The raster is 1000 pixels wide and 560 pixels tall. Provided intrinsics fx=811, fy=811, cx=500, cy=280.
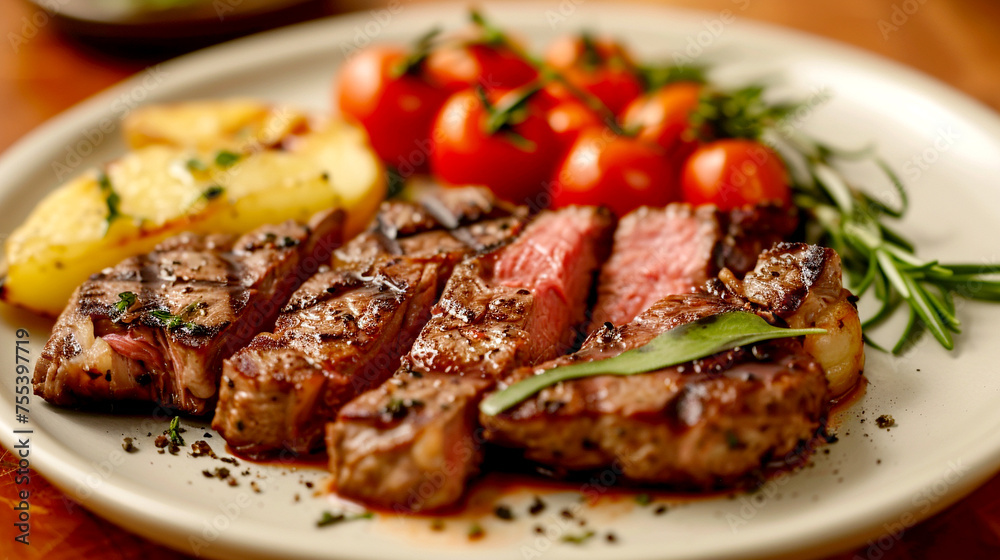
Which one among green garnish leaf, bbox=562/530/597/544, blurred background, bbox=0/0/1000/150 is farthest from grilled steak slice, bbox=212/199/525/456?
blurred background, bbox=0/0/1000/150

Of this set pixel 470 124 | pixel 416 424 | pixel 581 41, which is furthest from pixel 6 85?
pixel 416 424

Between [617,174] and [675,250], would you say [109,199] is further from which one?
[675,250]

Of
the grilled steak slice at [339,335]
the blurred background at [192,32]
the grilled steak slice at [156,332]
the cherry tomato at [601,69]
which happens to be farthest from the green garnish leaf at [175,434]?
the blurred background at [192,32]

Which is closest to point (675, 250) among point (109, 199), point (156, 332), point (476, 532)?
point (476, 532)

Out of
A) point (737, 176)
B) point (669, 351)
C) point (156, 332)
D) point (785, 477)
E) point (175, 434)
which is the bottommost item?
point (175, 434)

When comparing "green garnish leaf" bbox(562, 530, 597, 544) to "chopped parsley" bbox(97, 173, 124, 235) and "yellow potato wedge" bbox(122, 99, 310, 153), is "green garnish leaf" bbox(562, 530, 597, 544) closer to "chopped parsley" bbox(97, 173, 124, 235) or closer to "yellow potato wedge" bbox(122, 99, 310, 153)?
"chopped parsley" bbox(97, 173, 124, 235)

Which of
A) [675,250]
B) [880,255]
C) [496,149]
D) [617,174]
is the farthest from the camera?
[496,149]
